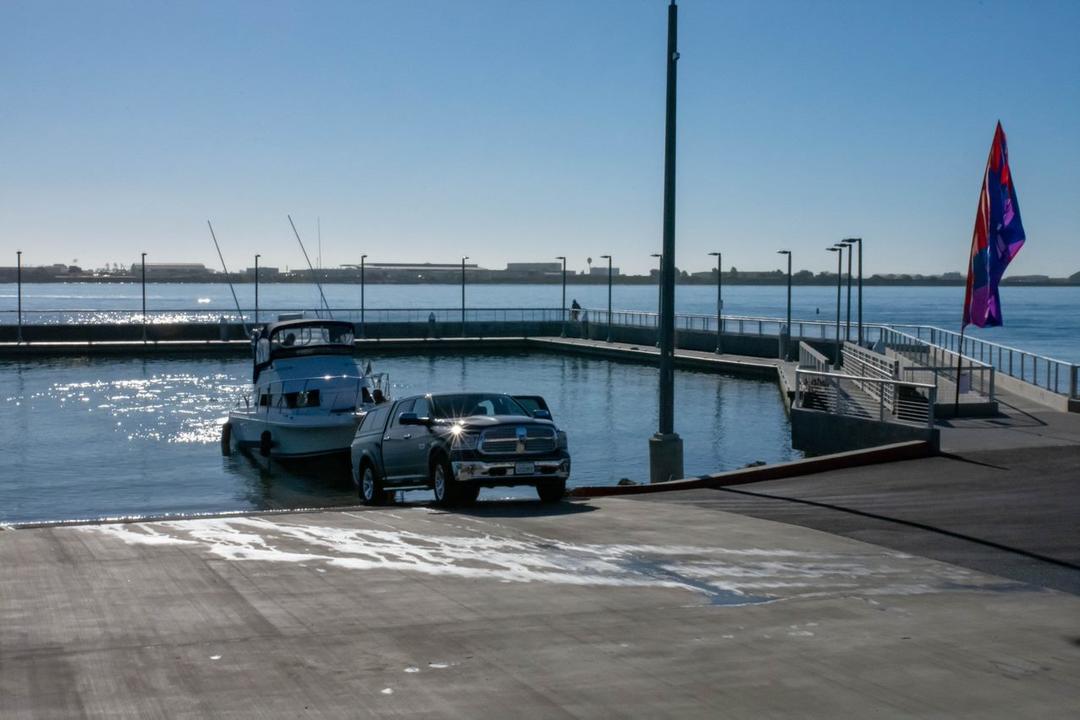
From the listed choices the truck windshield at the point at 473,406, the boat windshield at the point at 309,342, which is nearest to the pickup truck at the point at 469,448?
the truck windshield at the point at 473,406

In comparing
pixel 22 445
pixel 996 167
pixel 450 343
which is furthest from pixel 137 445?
pixel 450 343

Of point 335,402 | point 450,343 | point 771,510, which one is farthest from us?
point 450,343

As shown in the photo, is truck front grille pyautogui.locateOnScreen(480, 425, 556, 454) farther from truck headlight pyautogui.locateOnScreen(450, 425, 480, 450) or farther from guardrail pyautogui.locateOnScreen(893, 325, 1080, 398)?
guardrail pyautogui.locateOnScreen(893, 325, 1080, 398)

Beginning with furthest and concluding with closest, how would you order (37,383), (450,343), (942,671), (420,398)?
1. (450,343)
2. (37,383)
3. (420,398)
4. (942,671)

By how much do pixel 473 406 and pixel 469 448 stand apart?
5.53 ft

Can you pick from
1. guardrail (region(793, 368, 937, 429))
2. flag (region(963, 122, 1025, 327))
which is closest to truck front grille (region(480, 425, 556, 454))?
guardrail (region(793, 368, 937, 429))

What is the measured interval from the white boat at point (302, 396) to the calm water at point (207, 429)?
0.88m

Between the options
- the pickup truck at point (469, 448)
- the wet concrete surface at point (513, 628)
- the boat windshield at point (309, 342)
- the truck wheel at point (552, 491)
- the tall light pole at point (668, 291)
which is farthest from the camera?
the boat windshield at point (309, 342)

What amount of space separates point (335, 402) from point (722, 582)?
24.1 m

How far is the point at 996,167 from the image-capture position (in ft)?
71.2

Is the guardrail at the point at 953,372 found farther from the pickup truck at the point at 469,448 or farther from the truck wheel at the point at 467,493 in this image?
the truck wheel at the point at 467,493

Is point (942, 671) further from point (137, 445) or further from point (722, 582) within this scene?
point (137, 445)

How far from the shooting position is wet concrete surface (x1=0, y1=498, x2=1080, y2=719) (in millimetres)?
7074

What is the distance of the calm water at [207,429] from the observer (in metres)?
27.6
